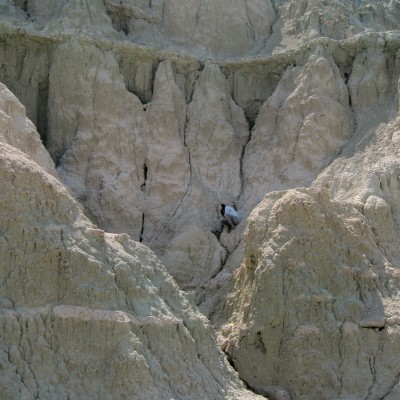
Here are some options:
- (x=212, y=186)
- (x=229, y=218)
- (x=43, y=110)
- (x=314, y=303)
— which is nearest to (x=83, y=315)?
(x=314, y=303)

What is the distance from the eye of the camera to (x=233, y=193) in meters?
19.8

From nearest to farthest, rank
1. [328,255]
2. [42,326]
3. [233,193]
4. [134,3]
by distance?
[42,326] < [328,255] < [233,193] < [134,3]

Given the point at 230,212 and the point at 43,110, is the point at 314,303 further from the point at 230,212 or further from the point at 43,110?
the point at 43,110

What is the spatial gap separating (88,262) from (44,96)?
7670mm

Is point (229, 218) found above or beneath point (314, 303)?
above

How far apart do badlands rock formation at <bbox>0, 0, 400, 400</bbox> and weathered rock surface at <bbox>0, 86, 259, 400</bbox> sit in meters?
0.03

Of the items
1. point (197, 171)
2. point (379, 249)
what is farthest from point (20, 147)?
point (379, 249)

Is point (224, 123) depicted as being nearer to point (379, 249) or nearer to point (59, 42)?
point (59, 42)

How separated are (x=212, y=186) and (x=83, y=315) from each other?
756 centimetres

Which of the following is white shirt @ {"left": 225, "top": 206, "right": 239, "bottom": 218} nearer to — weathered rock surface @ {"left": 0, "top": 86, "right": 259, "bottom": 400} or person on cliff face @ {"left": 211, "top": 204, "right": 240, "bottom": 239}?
person on cliff face @ {"left": 211, "top": 204, "right": 240, "bottom": 239}

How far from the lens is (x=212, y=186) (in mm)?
19891

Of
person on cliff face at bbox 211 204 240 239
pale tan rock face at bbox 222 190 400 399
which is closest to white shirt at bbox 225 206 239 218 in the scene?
person on cliff face at bbox 211 204 240 239

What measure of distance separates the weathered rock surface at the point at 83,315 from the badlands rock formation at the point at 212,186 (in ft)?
0.10

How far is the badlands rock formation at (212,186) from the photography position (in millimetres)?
13289
